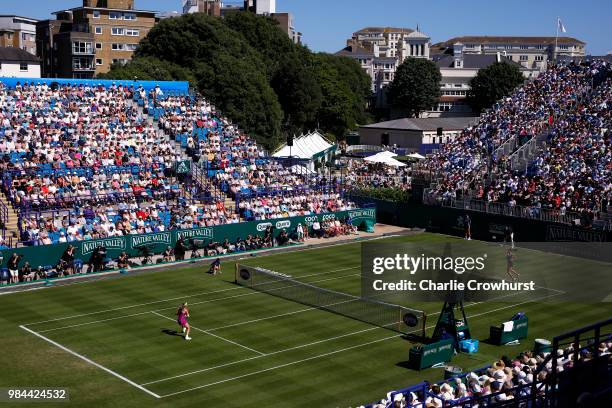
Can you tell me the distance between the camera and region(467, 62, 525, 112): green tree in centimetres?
13425

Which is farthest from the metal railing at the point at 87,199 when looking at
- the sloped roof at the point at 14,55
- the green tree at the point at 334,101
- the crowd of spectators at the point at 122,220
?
the green tree at the point at 334,101

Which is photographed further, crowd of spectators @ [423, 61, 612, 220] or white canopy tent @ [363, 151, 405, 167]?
white canopy tent @ [363, 151, 405, 167]

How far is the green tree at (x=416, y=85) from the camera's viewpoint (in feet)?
458

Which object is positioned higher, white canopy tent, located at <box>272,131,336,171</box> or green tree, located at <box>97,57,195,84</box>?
green tree, located at <box>97,57,195,84</box>

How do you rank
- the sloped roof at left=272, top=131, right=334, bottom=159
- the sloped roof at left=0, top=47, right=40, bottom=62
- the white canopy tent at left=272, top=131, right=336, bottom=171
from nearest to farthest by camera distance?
the white canopy tent at left=272, top=131, right=336, bottom=171 < the sloped roof at left=272, top=131, right=334, bottom=159 < the sloped roof at left=0, top=47, right=40, bottom=62

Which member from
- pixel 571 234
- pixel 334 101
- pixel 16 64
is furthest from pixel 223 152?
pixel 334 101

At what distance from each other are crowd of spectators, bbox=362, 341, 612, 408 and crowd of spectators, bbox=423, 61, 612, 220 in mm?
28083

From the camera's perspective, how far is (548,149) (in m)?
56.1

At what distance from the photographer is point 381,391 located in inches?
923

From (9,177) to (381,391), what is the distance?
2950 centimetres

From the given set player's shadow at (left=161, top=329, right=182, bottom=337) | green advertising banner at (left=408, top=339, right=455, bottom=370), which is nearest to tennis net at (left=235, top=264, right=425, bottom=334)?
green advertising banner at (left=408, top=339, right=455, bottom=370)

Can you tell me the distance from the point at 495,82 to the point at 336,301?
4264 inches

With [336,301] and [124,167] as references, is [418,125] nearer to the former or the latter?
[124,167]

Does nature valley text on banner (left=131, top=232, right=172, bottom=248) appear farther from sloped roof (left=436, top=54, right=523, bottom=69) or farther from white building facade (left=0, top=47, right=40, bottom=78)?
sloped roof (left=436, top=54, right=523, bottom=69)
